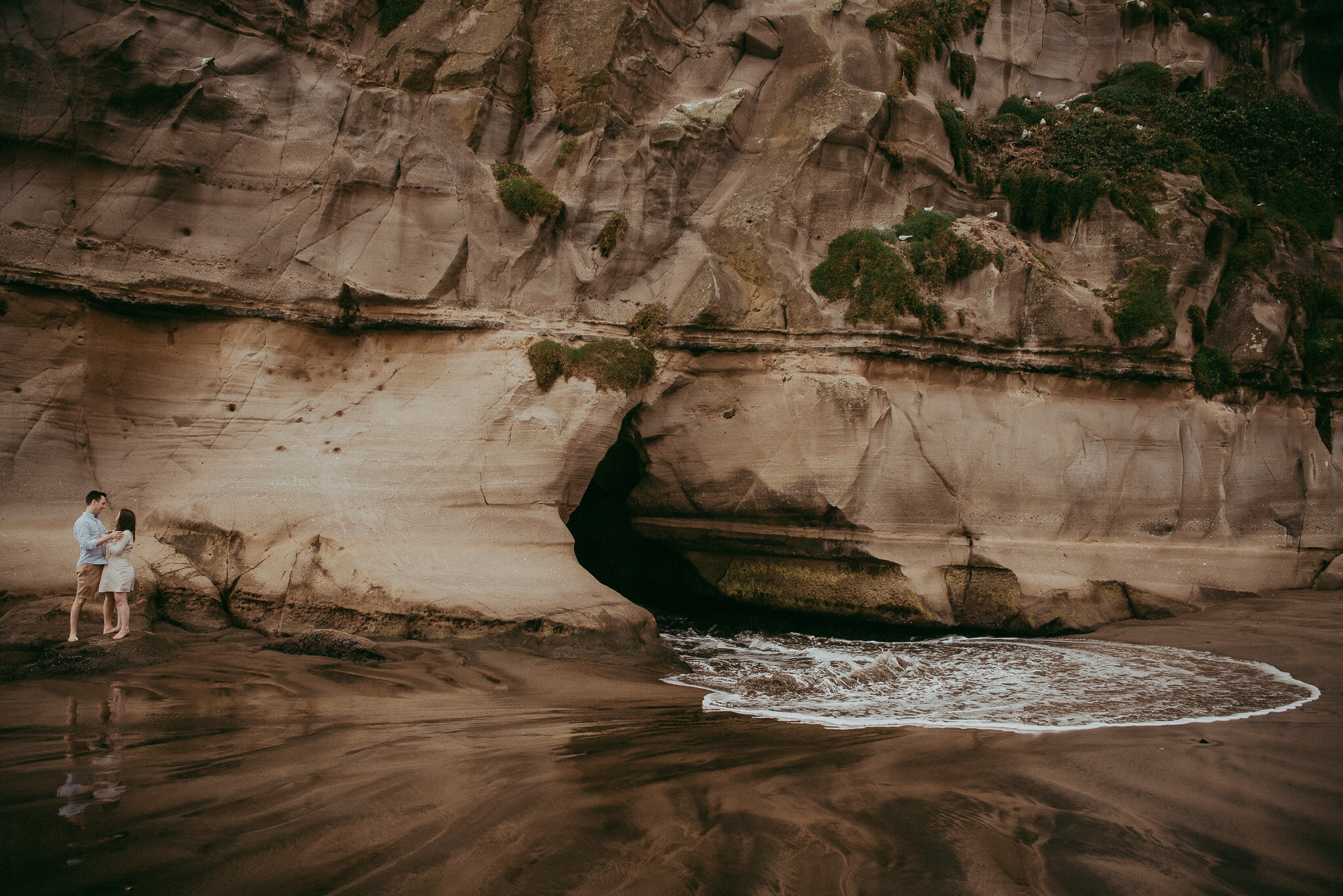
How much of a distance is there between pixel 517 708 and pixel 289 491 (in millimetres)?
4204

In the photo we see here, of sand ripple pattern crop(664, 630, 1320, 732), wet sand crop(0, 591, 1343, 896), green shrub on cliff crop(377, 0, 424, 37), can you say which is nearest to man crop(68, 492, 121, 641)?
wet sand crop(0, 591, 1343, 896)

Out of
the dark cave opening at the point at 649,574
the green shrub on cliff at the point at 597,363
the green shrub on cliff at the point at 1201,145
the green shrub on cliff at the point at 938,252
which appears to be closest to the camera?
the green shrub on cliff at the point at 597,363

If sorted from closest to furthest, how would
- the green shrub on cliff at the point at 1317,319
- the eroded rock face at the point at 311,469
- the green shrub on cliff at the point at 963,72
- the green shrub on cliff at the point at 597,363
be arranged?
the eroded rock face at the point at 311,469
the green shrub on cliff at the point at 597,363
the green shrub on cliff at the point at 1317,319
the green shrub on cliff at the point at 963,72

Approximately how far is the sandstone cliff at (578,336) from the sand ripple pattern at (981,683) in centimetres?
118

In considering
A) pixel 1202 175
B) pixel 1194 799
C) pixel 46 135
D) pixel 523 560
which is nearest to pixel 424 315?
pixel 523 560

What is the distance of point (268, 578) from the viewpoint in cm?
737

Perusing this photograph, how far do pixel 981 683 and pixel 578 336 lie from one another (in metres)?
6.21

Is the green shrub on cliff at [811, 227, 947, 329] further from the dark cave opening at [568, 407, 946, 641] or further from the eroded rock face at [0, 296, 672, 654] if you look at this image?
the eroded rock face at [0, 296, 672, 654]

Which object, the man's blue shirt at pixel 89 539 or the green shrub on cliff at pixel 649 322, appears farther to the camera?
the green shrub on cliff at pixel 649 322

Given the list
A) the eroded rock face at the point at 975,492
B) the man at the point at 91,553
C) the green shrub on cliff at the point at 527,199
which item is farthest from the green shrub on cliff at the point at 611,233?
the man at the point at 91,553

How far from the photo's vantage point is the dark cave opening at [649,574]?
34.4ft

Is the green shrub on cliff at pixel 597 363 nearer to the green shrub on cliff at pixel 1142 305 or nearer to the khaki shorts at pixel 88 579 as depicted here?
the khaki shorts at pixel 88 579

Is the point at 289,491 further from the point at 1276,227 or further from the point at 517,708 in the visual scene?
the point at 1276,227

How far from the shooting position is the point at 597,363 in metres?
9.56
